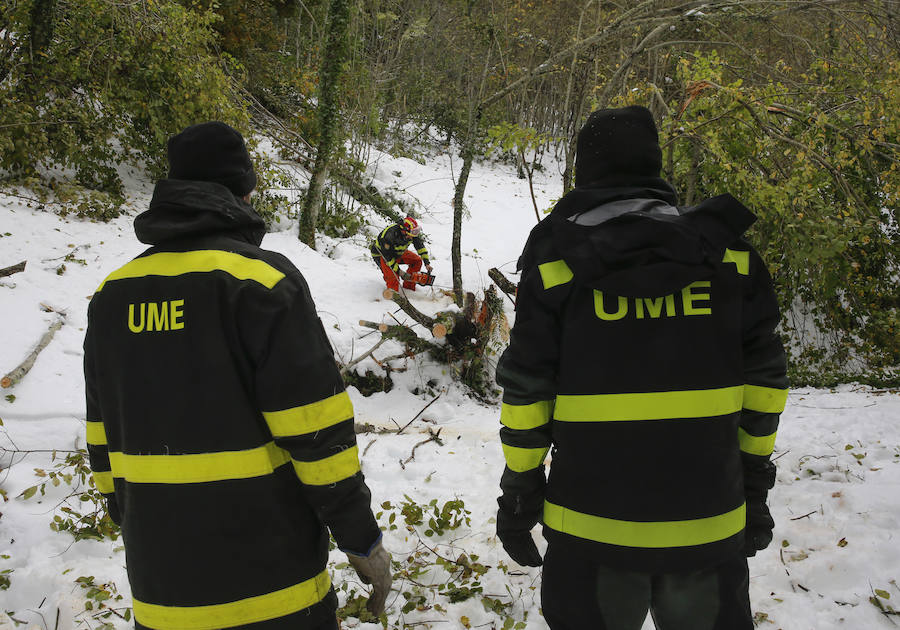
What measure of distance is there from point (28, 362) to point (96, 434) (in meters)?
3.51

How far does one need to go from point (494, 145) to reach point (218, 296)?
16.1 ft

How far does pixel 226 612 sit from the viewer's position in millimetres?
1366

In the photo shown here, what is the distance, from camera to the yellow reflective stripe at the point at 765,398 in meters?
1.59

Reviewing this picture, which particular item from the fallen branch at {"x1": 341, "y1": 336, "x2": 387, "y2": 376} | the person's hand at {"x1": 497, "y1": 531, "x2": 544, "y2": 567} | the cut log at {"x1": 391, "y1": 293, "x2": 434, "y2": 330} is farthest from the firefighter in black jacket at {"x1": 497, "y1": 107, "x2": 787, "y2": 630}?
the cut log at {"x1": 391, "y1": 293, "x2": 434, "y2": 330}

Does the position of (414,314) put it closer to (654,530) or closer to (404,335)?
(404,335)

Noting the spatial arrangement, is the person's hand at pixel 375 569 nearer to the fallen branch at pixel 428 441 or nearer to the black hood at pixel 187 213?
the black hood at pixel 187 213

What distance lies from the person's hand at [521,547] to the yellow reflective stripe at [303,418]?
72 centimetres

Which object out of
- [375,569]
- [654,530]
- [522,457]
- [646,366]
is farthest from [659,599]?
[375,569]

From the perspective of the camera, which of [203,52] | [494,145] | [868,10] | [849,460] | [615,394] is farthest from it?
[203,52]

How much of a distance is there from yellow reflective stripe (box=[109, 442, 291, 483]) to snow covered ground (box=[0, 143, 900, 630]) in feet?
5.25

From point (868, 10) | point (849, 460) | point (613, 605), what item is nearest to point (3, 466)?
point (613, 605)

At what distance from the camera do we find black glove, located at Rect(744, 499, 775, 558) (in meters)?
1.66

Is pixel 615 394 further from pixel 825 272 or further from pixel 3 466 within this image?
pixel 825 272

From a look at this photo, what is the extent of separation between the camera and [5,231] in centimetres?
617
